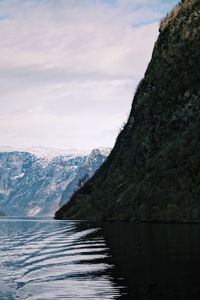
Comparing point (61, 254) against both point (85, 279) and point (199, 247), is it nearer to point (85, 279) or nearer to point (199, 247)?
point (199, 247)

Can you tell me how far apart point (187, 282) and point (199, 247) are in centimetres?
2460

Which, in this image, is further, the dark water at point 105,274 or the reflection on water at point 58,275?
the reflection on water at point 58,275

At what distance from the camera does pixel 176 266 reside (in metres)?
43.9

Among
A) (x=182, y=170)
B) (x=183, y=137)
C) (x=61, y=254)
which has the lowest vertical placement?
(x=61, y=254)

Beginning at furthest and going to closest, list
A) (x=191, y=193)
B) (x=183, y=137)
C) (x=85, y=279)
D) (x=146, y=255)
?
1. (x=183, y=137)
2. (x=191, y=193)
3. (x=146, y=255)
4. (x=85, y=279)

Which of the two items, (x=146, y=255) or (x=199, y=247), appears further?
(x=199, y=247)

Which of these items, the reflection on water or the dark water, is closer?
the dark water

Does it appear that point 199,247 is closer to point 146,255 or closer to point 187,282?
point 146,255

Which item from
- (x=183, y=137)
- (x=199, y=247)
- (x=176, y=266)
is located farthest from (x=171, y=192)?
(x=176, y=266)

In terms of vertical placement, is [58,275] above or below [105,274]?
below

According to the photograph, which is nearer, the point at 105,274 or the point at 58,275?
the point at 105,274

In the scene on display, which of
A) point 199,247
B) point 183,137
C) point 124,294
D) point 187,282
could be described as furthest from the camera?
point 183,137

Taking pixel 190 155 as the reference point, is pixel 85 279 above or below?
below

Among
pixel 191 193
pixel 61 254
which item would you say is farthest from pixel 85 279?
pixel 191 193
